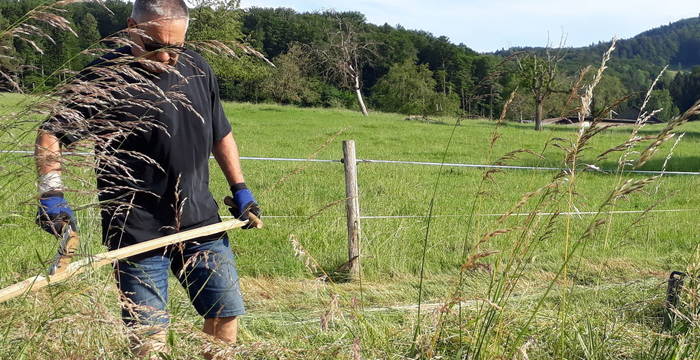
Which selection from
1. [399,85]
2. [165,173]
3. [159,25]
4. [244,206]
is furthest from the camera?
[399,85]

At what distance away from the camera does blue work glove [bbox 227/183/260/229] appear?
2.74 m

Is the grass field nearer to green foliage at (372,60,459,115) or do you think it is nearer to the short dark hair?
the short dark hair

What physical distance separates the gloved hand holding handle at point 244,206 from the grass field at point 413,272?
288 mm

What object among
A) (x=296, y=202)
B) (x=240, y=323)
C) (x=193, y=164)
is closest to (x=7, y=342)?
(x=193, y=164)

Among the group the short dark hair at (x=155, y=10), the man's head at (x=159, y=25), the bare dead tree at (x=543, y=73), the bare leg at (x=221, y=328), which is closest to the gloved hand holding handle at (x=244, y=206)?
the bare leg at (x=221, y=328)

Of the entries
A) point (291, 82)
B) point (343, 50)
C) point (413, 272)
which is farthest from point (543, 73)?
point (291, 82)

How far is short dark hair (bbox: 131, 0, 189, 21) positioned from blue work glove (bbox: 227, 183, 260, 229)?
0.82m

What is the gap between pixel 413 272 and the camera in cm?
585

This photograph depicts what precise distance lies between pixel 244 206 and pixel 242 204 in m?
0.04

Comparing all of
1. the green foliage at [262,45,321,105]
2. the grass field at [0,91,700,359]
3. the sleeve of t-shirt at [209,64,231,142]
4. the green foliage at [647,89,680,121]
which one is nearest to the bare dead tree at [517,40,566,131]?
the grass field at [0,91,700,359]

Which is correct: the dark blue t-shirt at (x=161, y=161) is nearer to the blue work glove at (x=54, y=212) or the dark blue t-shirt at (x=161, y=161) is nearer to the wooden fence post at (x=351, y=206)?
the blue work glove at (x=54, y=212)

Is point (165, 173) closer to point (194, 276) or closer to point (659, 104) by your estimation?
point (194, 276)

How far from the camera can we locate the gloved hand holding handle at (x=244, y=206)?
2.68 meters

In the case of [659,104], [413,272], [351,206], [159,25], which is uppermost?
[159,25]
